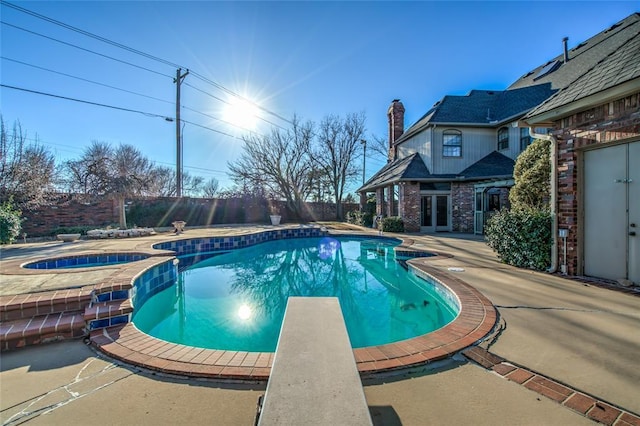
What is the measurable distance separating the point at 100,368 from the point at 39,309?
174 centimetres

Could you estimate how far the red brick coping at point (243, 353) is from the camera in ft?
7.88

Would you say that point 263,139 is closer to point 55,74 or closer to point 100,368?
point 55,74

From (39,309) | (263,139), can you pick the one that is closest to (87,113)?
(263,139)

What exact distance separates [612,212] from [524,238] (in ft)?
4.98

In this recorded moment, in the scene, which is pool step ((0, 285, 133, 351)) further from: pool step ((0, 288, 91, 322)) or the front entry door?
the front entry door

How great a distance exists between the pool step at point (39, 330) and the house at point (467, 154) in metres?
12.9

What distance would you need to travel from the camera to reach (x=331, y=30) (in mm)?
10266

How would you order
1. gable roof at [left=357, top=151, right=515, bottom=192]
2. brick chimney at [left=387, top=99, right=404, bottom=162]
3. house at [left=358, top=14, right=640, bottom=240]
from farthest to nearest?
1. brick chimney at [left=387, top=99, right=404, bottom=162]
2. house at [left=358, top=14, right=640, bottom=240]
3. gable roof at [left=357, top=151, right=515, bottom=192]

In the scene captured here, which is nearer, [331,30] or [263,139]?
[331,30]

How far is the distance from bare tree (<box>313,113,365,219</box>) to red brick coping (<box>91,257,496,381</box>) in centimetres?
2191

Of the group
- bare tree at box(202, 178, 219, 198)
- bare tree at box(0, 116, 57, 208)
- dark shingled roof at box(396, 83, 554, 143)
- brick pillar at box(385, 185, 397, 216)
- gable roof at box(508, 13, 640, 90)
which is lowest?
brick pillar at box(385, 185, 397, 216)

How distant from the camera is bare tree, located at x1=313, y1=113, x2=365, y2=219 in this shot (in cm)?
2446

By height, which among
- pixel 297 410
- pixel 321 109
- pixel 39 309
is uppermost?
pixel 321 109

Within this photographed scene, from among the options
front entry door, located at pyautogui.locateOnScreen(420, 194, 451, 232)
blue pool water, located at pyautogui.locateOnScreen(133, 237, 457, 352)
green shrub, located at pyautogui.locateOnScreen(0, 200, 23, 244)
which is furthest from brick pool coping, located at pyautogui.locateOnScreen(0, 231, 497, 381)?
front entry door, located at pyautogui.locateOnScreen(420, 194, 451, 232)
